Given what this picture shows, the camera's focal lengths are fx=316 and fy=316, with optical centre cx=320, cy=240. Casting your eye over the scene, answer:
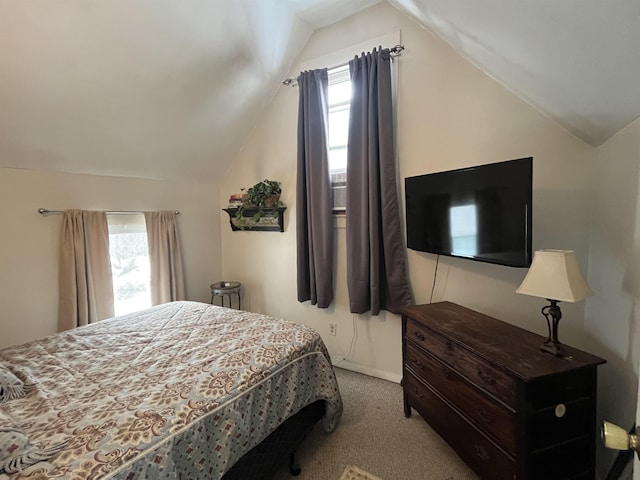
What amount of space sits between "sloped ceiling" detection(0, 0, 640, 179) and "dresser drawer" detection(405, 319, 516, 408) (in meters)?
1.23

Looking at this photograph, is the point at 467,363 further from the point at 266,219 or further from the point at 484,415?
the point at 266,219

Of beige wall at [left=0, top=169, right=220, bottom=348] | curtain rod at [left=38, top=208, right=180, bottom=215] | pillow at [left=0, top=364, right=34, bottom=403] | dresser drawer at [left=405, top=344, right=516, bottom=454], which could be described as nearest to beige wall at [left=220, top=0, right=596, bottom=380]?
dresser drawer at [left=405, top=344, right=516, bottom=454]

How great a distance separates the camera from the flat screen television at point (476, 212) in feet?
5.28

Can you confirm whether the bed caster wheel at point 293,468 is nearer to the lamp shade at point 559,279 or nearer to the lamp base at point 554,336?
the lamp base at point 554,336

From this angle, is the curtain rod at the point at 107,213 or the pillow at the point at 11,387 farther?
the curtain rod at the point at 107,213

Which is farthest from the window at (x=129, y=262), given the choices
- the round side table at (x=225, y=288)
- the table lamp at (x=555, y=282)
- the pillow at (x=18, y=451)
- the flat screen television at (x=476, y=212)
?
the table lamp at (x=555, y=282)

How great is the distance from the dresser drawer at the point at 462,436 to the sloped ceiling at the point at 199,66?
1.57m

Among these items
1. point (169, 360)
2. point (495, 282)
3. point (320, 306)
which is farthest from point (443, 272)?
point (169, 360)

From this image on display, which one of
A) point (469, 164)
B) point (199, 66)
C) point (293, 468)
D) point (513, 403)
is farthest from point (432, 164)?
point (293, 468)

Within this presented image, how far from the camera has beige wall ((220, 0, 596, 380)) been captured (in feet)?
6.19

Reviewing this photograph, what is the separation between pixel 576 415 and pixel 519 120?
165 cm

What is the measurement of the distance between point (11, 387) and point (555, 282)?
91.8 inches

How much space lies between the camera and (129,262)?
2959mm

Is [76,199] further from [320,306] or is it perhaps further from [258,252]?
[320,306]
